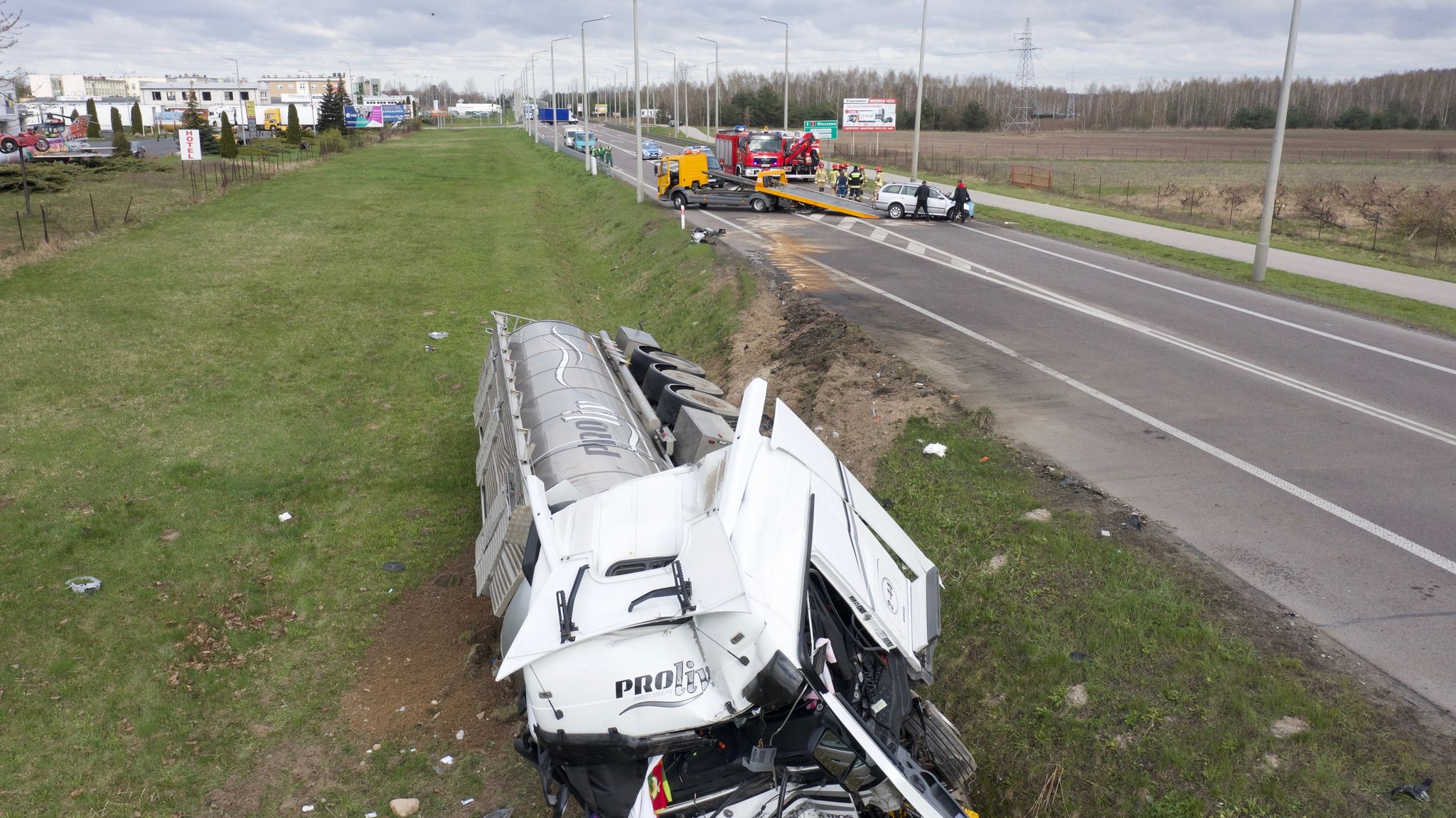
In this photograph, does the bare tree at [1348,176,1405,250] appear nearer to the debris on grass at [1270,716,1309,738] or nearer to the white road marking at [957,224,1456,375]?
the white road marking at [957,224,1456,375]

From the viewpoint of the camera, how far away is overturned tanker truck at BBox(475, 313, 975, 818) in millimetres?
4742

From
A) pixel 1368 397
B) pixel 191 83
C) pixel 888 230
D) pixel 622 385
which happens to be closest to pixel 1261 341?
pixel 1368 397

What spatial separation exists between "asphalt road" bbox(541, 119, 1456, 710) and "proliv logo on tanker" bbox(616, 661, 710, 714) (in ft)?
16.6

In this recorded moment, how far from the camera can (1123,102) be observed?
14012 cm

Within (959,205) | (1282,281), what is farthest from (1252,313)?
(959,205)

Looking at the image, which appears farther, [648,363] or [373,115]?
[373,115]

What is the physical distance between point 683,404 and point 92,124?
9300cm

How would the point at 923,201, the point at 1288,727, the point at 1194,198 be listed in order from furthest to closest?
the point at 1194,198, the point at 923,201, the point at 1288,727

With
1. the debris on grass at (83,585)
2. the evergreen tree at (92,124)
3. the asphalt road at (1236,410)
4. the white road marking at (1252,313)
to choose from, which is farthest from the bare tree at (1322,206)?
the evergreen tree at (92,124)

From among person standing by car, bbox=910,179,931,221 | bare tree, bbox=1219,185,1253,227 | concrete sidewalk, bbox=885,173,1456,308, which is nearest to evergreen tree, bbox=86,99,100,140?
person standing by car, bbox=910,179,931,221

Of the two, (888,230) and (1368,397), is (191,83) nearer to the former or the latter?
(888,230)

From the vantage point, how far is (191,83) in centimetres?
13850

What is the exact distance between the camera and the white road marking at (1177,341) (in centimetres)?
1134

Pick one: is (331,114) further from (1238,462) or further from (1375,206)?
(1238,462)
